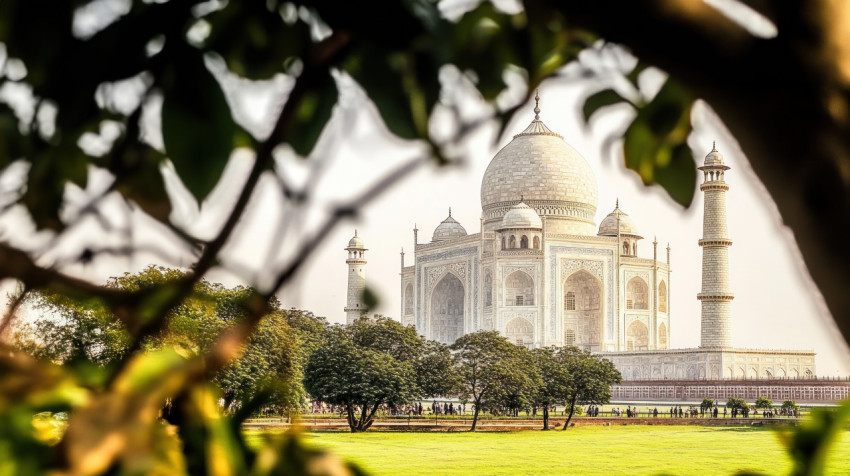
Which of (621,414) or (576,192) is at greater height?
(576,192)

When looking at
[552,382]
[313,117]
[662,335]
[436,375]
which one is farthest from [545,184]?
[313,117]

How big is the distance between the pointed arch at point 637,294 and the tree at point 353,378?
12.4 meters

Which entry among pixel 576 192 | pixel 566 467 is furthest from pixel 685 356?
pixel 566 467

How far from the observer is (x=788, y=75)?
17.7 inches

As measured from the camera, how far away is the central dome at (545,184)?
25.8 meters

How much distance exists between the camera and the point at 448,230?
28016 mm

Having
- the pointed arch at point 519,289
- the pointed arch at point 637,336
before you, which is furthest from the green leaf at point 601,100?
the pointed arch at point 637,336

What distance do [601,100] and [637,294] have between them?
25.9m

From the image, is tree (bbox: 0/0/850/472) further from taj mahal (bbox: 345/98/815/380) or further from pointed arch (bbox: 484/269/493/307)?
pointed arch (bbox: 484/269/493/307)

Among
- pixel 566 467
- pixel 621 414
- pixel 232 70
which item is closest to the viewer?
pixel 232 70

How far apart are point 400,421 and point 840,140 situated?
17294mm

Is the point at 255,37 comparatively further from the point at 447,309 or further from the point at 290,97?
the point at 447,309

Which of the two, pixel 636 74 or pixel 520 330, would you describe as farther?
pixel 520 330

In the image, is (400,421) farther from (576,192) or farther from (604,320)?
(576,192)
